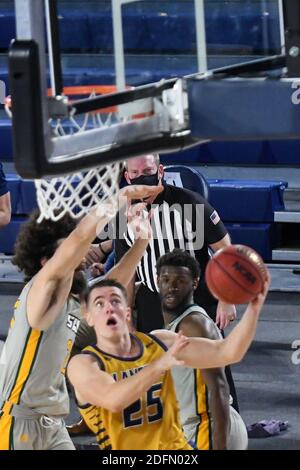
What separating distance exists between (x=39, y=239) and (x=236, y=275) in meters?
0.98

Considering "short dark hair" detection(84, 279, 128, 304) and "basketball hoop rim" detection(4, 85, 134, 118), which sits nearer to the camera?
"basketball hoop rim" detection(4, 85, 134, 118)

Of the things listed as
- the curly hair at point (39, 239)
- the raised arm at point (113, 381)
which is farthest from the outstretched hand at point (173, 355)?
the curly hair at point (39, 239)

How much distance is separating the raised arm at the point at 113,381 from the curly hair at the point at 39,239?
0.67m

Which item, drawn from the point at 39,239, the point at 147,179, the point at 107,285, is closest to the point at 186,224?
the point at 147,179

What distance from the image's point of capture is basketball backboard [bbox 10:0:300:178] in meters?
4.18

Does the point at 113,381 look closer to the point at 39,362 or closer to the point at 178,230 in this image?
the point at 39,362

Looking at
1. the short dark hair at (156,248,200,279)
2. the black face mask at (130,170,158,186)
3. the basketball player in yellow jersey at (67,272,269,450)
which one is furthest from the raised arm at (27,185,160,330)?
the black face mask at (130,170,158,186)

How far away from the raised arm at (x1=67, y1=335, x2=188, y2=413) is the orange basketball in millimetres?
273

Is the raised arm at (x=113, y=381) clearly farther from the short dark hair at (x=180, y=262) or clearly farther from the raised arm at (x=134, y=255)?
the short dark hair at (x=180, y=262)

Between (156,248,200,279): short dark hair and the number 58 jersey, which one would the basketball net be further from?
(156,248,200,279): short dark hair

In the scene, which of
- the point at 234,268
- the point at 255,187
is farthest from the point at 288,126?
the point at 255,187

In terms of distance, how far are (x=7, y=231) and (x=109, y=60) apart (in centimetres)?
533

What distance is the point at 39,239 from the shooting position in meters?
5.55
